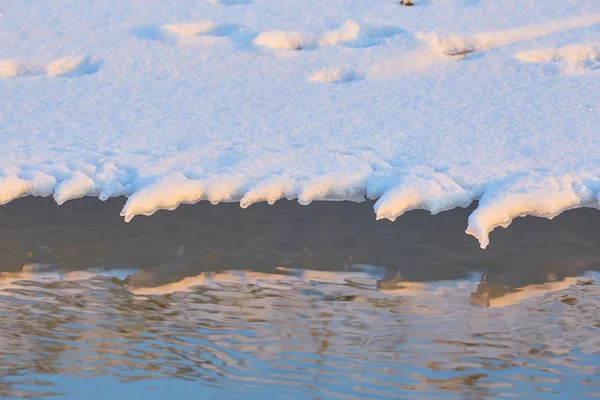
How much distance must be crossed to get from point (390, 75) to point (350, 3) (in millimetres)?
1233

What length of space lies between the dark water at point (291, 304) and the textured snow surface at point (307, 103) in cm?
18

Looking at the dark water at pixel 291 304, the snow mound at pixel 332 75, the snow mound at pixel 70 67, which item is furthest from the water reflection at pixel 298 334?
the snow mound at pixel 70 67

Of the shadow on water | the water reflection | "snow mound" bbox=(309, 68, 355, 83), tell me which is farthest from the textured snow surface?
the water reflection

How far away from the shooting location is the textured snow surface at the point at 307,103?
5.18m

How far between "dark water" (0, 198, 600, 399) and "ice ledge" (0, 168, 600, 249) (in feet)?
0.48

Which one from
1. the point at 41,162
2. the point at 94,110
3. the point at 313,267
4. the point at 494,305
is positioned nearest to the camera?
the point at 494,305

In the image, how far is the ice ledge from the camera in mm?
4902

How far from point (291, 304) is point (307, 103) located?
229cm

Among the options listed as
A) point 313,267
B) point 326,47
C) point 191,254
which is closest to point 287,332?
point 313,267

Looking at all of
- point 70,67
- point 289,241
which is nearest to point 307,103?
point 289,241

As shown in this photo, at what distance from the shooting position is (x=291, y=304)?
4.14 meters

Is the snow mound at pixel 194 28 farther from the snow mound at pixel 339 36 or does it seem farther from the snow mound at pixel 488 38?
the snow mound at pixel 488 38

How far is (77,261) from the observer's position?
15.6 ft

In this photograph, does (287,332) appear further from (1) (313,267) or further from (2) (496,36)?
(2) (496,36)
